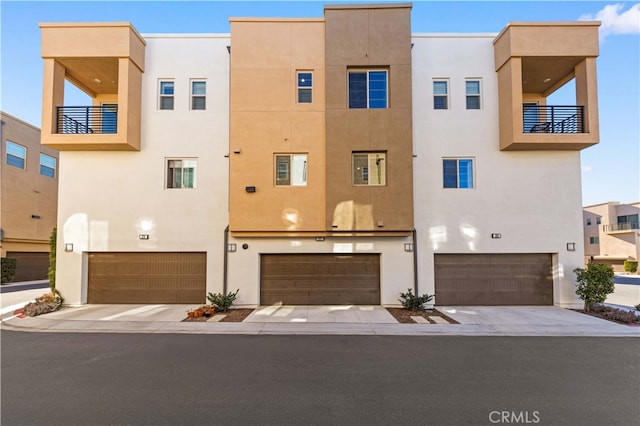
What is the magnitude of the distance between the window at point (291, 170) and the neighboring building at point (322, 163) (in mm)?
47

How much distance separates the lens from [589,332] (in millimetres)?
7961

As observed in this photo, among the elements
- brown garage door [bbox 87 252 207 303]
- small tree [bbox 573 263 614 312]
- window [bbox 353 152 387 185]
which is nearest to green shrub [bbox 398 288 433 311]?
window [bbox 353 152 387 185]

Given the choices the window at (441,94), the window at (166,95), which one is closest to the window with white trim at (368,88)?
the window at (441,94)

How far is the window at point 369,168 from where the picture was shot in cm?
1077

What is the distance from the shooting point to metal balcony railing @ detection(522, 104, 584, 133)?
1084 cm

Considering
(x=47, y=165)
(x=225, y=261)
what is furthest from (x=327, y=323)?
(x=47, y=165)

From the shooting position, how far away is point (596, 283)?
991 centimetres

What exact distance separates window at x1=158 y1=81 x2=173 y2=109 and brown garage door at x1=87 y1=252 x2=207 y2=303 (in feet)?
16.9

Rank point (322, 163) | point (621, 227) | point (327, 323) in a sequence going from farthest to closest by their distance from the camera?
point (621, 227), point (322, 163), point (327, 323)

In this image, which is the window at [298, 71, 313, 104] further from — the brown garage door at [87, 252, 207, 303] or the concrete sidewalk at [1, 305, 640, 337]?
the concrete sidewalk at [1, 305, 640, 337]

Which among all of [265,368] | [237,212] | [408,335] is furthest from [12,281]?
[408,335]

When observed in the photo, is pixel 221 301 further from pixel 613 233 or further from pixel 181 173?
pixel 613 233

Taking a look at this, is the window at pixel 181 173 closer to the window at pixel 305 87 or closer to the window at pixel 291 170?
the window at pixel 291 170

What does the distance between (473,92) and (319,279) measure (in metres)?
8.41
